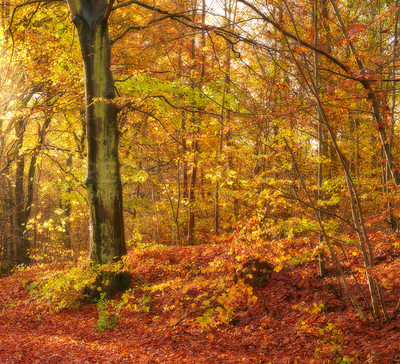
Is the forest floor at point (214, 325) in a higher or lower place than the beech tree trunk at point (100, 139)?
lower

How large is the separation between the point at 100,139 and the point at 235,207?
7.93 m

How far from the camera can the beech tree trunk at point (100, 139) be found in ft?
25.4

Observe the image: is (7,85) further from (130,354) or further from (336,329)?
(336,329)

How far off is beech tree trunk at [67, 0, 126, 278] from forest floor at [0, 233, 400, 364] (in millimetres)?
805

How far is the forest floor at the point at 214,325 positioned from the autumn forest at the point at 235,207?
34 millimetres

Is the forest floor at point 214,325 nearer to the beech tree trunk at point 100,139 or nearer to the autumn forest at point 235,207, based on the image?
the autumn forest at point 235,207

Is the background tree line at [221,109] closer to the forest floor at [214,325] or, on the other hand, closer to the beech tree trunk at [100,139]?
the beech tree trunk at [100,139]

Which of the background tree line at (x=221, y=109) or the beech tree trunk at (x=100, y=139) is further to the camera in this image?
the beech tree trunk at (x=100, y=139)

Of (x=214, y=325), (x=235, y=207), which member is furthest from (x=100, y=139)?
(x=235, y=207)

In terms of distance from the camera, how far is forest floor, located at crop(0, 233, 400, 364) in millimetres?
4547

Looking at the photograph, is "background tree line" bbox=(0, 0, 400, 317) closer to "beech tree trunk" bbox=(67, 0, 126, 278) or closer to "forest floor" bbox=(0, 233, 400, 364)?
"beech tree trunk" bbox=(67, 0, 126, 278)

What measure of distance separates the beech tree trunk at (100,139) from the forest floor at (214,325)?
805 mm

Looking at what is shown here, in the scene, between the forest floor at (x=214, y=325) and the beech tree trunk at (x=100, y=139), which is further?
the beech tree trunk at (x=100, y=139)

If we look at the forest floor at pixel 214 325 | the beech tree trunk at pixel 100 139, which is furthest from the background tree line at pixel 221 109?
the forest floor at pixel 214 325
